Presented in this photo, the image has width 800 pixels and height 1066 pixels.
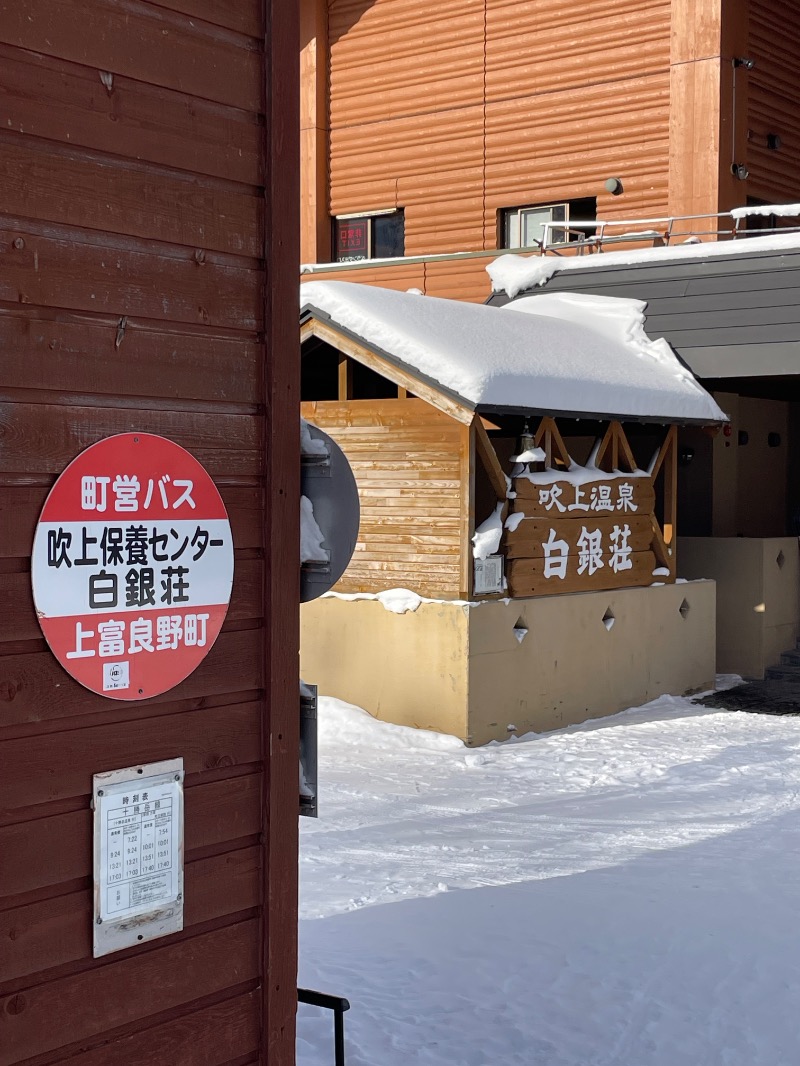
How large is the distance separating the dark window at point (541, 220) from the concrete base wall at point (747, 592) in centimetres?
553

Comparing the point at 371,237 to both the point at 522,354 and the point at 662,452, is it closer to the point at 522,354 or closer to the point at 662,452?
the point at 662,452

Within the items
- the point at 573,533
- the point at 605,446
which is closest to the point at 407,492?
the point at 573,533

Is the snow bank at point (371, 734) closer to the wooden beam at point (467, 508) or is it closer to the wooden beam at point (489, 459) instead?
the wooden beam at point (467, 508)

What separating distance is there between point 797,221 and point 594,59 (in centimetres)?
371

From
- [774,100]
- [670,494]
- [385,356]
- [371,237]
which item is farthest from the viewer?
[371,237]

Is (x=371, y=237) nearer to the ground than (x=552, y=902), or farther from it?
farther from it

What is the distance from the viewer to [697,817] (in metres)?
8.82

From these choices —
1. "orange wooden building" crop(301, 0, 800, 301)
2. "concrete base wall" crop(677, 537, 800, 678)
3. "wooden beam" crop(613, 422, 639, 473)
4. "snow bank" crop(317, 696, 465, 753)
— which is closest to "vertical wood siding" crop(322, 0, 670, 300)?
"orange wooden building" crop(301, 0, 800, 301)

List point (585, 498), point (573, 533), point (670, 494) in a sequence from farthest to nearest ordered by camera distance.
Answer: point (670, 494) < point (585, 498) < point (573, 533)

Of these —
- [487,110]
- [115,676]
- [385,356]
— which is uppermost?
[487,110]

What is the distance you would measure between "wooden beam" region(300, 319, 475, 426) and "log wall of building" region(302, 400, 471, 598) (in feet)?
0.74

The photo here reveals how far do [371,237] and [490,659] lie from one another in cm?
1129

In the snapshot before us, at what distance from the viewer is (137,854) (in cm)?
361

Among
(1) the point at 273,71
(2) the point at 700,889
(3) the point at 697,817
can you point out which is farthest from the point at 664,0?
(1) the point at 273,71
